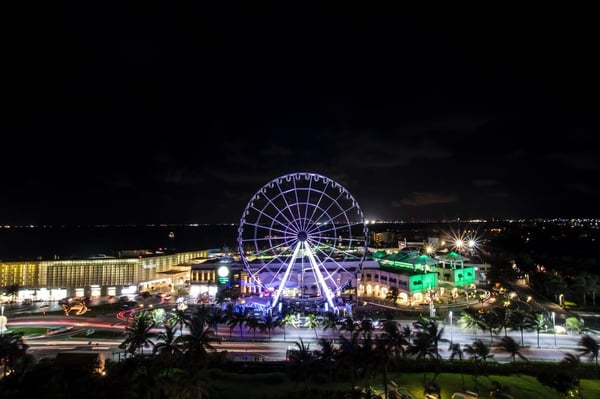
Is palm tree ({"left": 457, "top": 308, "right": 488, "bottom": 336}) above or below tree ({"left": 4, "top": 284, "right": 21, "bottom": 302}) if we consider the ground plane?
below

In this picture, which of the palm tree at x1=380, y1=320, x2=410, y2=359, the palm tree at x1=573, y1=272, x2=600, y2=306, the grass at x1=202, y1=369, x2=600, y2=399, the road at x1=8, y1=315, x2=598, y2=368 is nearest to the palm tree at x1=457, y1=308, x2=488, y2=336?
the road at x1=8, y1=315, x2=598, y2=368

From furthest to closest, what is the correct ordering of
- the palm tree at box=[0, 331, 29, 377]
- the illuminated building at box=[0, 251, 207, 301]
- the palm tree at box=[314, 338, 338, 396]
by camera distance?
the illuminated building at box=[0, 251, 207, 301], the palm tree at box=[0, 331, 29, 377], the palm tree at box=[314, 338, 338, 396]

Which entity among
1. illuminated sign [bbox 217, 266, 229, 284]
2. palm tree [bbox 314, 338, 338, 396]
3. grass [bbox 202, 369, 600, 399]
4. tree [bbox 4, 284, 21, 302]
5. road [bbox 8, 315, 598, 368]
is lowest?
grass [bbox 202, 369, 600, 399]

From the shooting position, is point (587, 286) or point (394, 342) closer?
point (394, 342)

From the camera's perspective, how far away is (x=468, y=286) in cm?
7356

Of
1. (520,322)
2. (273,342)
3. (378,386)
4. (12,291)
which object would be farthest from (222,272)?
(520,322)

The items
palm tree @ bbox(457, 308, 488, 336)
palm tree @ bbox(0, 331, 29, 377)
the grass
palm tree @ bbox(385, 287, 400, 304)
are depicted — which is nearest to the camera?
palm tree @ bbox(0, 331, 29, 377)

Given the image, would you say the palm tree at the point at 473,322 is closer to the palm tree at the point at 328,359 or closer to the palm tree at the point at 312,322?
the palm tree at the point at 312,322

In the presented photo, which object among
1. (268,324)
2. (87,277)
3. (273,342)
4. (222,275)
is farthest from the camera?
(87,277)

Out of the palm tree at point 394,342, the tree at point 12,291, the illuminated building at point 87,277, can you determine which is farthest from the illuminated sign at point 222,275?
the palm tree at point 394,342

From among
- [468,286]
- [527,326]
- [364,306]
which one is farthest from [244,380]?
[468,286]

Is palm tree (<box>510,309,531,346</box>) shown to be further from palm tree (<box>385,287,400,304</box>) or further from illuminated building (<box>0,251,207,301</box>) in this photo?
illuminated building (<box>0,251,207,301</box>)

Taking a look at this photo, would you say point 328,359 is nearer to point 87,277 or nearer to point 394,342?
point 394,342

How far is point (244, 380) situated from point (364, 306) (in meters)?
31.9
